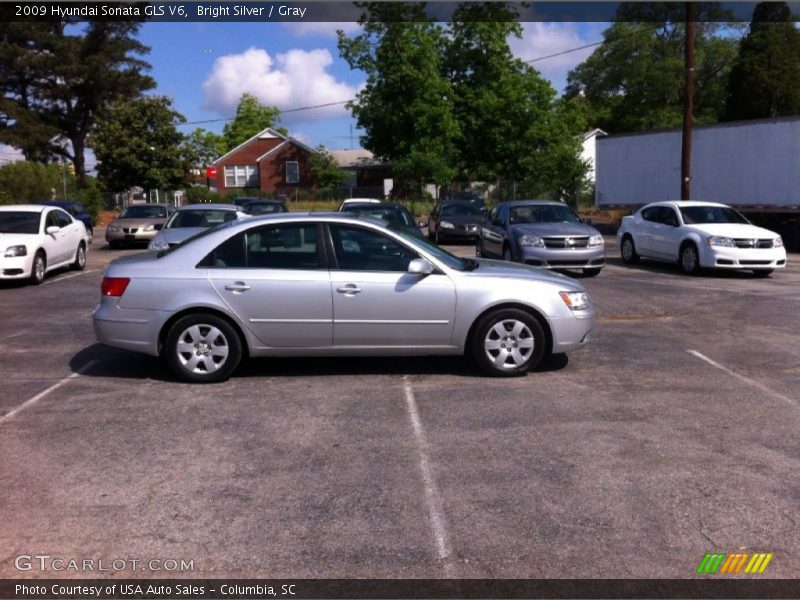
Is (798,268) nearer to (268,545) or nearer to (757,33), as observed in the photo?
(268,545)

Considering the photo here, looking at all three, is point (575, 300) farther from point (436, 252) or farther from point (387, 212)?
point (387, 212)

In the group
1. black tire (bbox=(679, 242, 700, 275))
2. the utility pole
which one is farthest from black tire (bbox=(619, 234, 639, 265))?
the utility pole

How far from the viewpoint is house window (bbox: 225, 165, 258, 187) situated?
6806 centimetres

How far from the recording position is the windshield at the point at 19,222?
17.1 meters

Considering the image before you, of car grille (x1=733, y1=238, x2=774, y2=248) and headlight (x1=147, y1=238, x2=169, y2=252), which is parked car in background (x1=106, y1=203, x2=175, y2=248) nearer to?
headlight (x1=147, y1=238, x2=169, y2=252)

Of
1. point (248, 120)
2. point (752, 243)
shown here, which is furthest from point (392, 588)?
point (248, 120)

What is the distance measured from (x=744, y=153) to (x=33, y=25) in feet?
149

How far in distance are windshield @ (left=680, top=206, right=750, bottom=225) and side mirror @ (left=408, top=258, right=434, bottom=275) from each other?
11581mm

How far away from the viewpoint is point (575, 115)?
186 ft

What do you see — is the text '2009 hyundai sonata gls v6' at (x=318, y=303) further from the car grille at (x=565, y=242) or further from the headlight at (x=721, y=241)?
the headlight at (x=721, y=241)

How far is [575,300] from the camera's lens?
8.41m

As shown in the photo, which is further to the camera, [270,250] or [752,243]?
[752,243]

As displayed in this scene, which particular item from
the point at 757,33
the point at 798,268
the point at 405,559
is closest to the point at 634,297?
the point at 798,268

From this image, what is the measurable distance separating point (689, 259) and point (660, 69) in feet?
164
